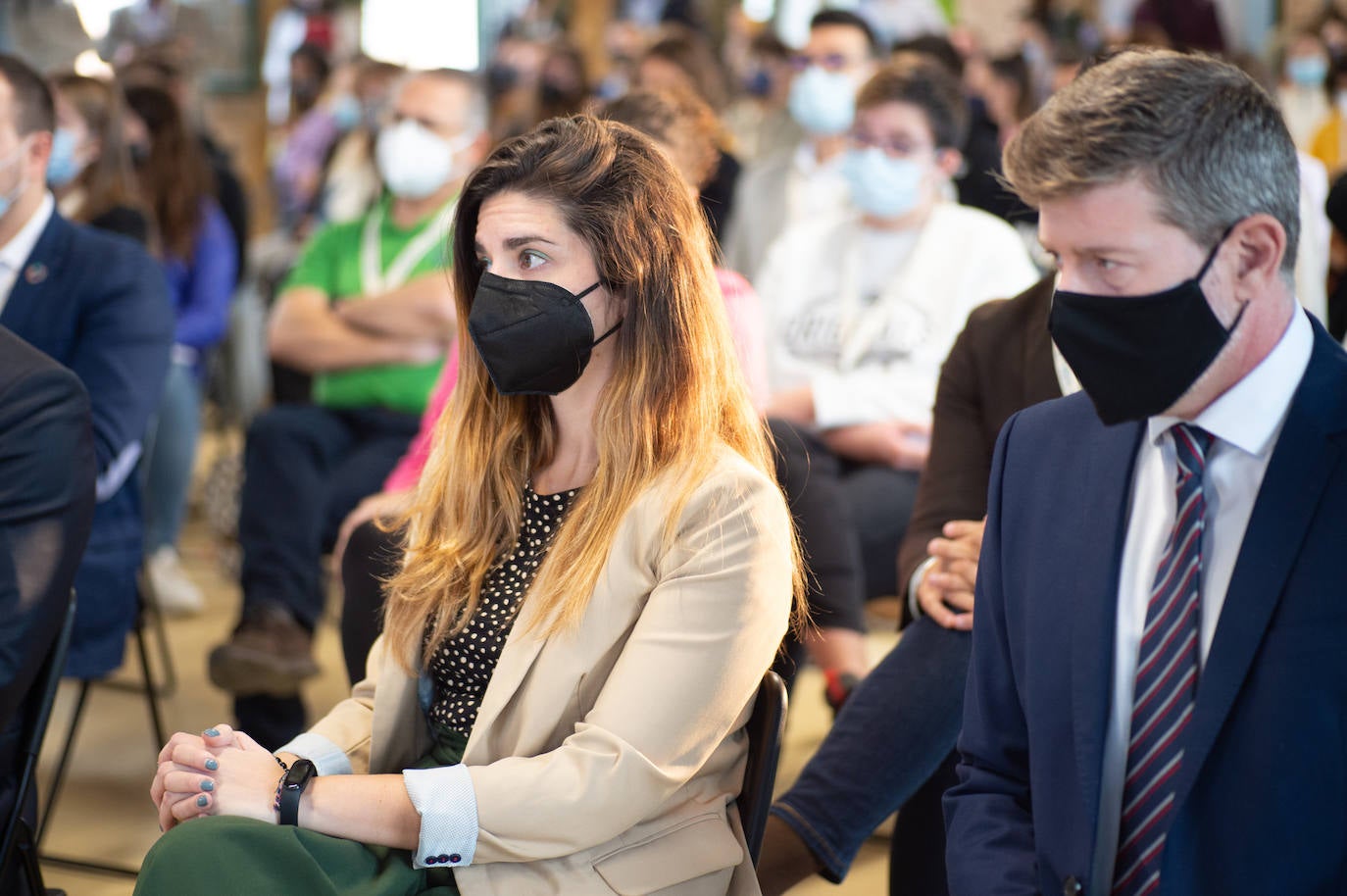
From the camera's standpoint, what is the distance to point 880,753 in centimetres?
203

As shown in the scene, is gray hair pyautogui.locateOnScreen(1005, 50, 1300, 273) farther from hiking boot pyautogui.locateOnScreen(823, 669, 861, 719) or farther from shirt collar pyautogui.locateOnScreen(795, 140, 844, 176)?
shirt collar pyautogui.locateOnScreen(795, 140, 844, 176)

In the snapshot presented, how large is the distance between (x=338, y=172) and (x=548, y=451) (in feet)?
15.4

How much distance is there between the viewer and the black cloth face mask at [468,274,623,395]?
5.77ft

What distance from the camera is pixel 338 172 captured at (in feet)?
20.5

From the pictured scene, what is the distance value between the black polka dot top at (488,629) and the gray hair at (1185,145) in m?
0.79

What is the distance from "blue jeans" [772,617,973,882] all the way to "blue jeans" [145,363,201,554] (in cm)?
338

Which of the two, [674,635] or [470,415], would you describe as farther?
[470,415]

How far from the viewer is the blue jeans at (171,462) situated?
15.8ft

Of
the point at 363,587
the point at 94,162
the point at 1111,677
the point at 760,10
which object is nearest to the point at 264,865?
the point at 363,587

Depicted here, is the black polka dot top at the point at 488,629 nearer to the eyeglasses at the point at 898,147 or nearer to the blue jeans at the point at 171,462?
the eyeglasses at the point at 898,147

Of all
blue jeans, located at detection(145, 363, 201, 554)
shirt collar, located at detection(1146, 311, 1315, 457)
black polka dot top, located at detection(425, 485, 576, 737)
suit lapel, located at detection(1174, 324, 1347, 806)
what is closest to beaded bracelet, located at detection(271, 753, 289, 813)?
black polka dot top, located at detection(425, 485, 576, 737)

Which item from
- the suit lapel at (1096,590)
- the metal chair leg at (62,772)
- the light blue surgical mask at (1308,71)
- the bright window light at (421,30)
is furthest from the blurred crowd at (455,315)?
the bright window light at (421,30)

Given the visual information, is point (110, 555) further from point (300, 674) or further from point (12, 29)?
point (12, 29)

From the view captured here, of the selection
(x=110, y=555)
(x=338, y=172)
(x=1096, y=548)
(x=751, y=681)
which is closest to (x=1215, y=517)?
(x=1096, y=548)
